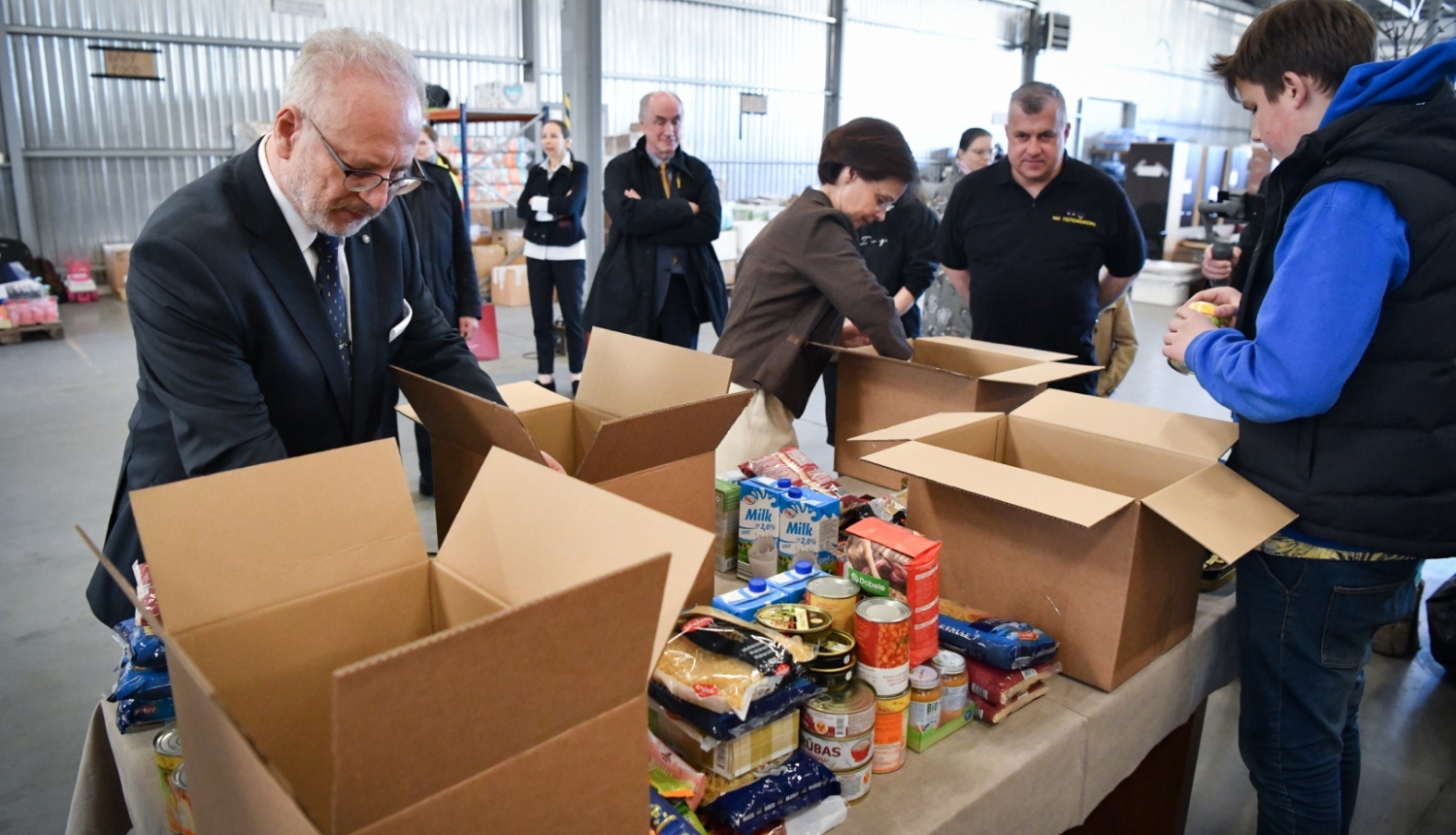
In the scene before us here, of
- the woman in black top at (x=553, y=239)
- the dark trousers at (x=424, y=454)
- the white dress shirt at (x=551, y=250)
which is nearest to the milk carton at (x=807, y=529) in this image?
the dark trousers at (x=424, y=454)

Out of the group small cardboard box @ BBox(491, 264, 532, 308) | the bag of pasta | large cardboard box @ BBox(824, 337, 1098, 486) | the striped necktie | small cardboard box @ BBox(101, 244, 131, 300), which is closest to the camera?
the bag of pasta

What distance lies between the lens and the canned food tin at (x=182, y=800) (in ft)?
3.17

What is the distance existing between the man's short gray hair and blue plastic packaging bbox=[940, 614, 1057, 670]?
3.45ft

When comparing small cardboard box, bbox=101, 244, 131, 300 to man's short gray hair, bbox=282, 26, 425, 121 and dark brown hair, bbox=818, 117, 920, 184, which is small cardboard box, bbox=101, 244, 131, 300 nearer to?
dark brown hair, bbox=818, 117, 920, 184

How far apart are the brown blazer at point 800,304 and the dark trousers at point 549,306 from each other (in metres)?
3.20

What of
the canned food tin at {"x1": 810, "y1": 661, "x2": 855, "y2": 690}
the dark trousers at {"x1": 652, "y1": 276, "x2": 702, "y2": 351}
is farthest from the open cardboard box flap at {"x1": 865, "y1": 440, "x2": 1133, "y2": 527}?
the dark trousers at {"x1": 652, "y1": 276, "x2": 702, "y2": 351}

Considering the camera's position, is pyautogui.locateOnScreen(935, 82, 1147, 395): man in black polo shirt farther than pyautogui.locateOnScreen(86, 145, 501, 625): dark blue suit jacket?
Yes

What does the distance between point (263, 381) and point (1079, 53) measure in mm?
15272

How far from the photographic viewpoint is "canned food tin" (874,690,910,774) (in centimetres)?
107

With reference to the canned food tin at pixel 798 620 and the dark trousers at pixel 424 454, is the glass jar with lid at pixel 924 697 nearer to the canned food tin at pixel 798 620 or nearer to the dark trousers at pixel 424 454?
the canned food tin at pixel 798 620

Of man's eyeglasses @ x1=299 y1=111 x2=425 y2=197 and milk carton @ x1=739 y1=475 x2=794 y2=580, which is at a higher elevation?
man's eyeglasses @ x1=299 y1=111 x2=425 y2=197

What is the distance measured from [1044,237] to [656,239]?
2048mm

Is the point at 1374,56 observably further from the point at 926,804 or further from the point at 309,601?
the point at 309,601

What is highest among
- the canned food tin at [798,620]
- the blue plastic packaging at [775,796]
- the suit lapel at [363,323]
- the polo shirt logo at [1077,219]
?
the polo shirt logo at [1077,219]
